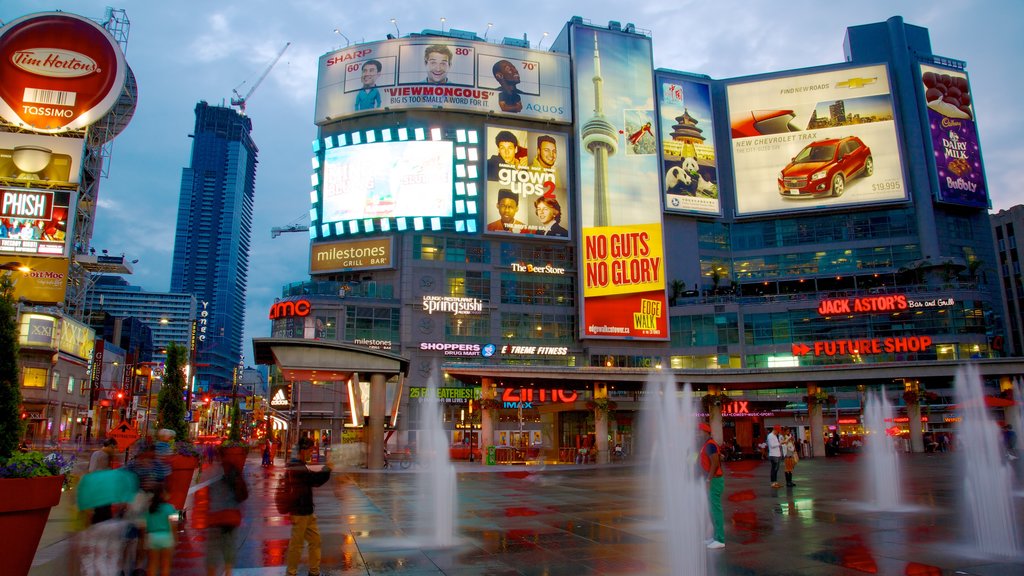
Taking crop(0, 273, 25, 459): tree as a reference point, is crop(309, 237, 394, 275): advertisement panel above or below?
above

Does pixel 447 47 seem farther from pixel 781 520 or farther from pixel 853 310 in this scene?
pixel 781 520

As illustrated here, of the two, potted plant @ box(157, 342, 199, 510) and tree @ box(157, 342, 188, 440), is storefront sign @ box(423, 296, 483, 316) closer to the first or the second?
potted plant @ box(157, 342, 199, 510)

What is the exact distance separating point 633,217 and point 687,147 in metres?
13.6

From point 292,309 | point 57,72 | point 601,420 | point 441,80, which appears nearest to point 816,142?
point 441,80

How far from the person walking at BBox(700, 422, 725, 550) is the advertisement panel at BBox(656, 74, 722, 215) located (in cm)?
7555

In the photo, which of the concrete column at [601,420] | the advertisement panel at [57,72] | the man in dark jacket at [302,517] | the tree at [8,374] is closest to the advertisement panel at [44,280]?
the advertisement panel at [57,72]

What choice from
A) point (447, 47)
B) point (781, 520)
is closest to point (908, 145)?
point (447, 47)

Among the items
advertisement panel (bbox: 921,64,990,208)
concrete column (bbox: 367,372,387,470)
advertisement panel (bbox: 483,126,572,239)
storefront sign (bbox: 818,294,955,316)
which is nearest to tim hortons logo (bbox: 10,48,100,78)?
advertisement panel (bbox: 483,126,572,239)

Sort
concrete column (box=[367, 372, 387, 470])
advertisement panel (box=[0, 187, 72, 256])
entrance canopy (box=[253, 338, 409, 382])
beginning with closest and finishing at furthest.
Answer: entrance canopy (box=[253, 338, 409, 382]) < concrete column (box=[367, 372, 387, 470]) < advertisement panel (box=[0, 187, 72, 256])

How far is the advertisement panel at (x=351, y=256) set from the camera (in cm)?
7706

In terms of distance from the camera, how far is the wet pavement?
9750 millimetres

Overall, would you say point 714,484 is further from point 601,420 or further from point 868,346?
point 868,346

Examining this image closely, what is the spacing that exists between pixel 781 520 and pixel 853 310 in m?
67.9

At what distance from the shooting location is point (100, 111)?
191 feet
